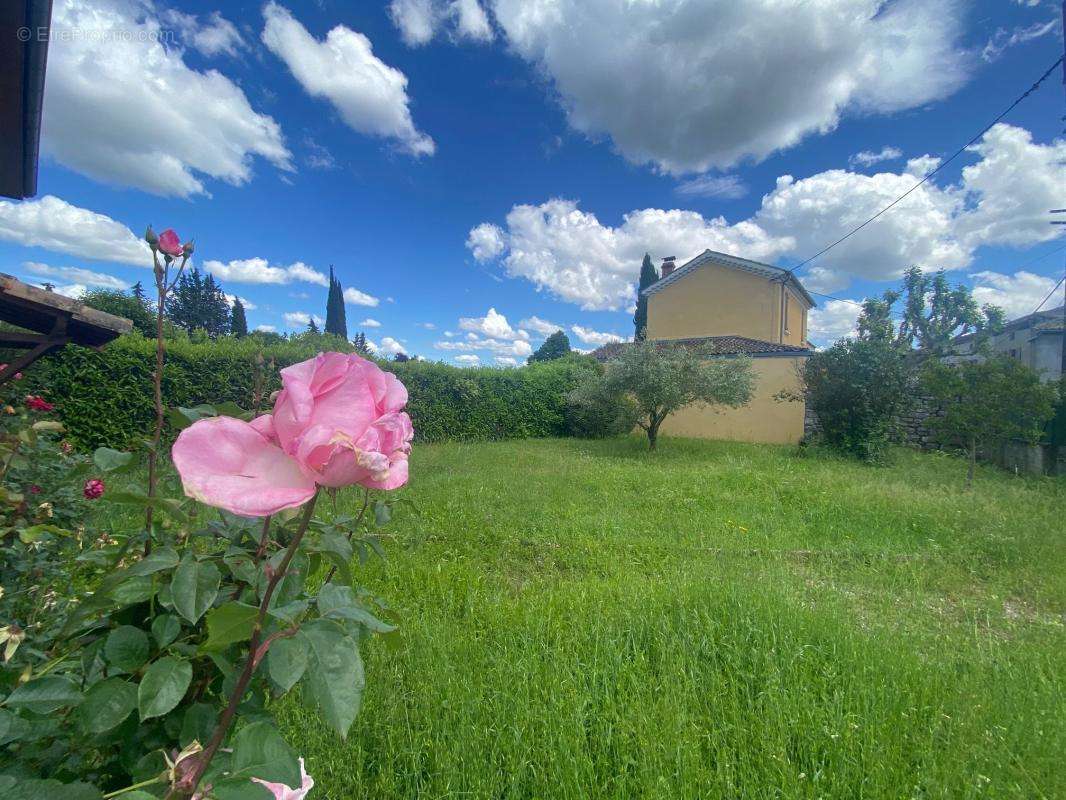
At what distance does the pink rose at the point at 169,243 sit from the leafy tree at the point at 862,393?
12621 millimetres

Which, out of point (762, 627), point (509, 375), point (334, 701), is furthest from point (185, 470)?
point (509, 375)

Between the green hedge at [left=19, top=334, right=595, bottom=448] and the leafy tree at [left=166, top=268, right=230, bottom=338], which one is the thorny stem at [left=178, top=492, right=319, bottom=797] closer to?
the green hedge at [left=19, top=334, right=595, bottom=448]

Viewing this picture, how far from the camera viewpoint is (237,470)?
19.7 inches

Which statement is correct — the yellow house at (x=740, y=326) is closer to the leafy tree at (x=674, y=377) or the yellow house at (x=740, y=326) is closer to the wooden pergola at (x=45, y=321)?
the leafy tree at (x=674, y=377)

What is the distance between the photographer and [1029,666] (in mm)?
2289

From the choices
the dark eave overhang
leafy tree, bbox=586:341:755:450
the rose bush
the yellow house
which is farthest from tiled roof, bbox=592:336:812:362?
the rose bush

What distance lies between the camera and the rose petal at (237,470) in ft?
1.48

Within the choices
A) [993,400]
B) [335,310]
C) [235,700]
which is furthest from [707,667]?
[335,310]

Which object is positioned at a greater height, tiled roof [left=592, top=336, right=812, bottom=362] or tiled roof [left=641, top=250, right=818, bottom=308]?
tiled roof [left=641, top=250, right=818, bottom=308]

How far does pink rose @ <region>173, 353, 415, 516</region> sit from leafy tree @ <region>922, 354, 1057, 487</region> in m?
10.5

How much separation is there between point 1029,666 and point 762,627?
1315mm

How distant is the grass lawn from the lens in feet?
5.27

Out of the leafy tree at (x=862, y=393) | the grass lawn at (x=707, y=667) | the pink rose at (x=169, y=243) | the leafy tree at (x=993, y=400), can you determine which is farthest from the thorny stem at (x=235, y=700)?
the leafy tree at (x=862, y=393)

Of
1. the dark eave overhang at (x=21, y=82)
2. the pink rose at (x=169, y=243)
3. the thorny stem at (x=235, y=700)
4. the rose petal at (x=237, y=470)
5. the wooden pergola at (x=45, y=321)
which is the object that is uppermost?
the dark eave overhang at (x=21, y=82)
